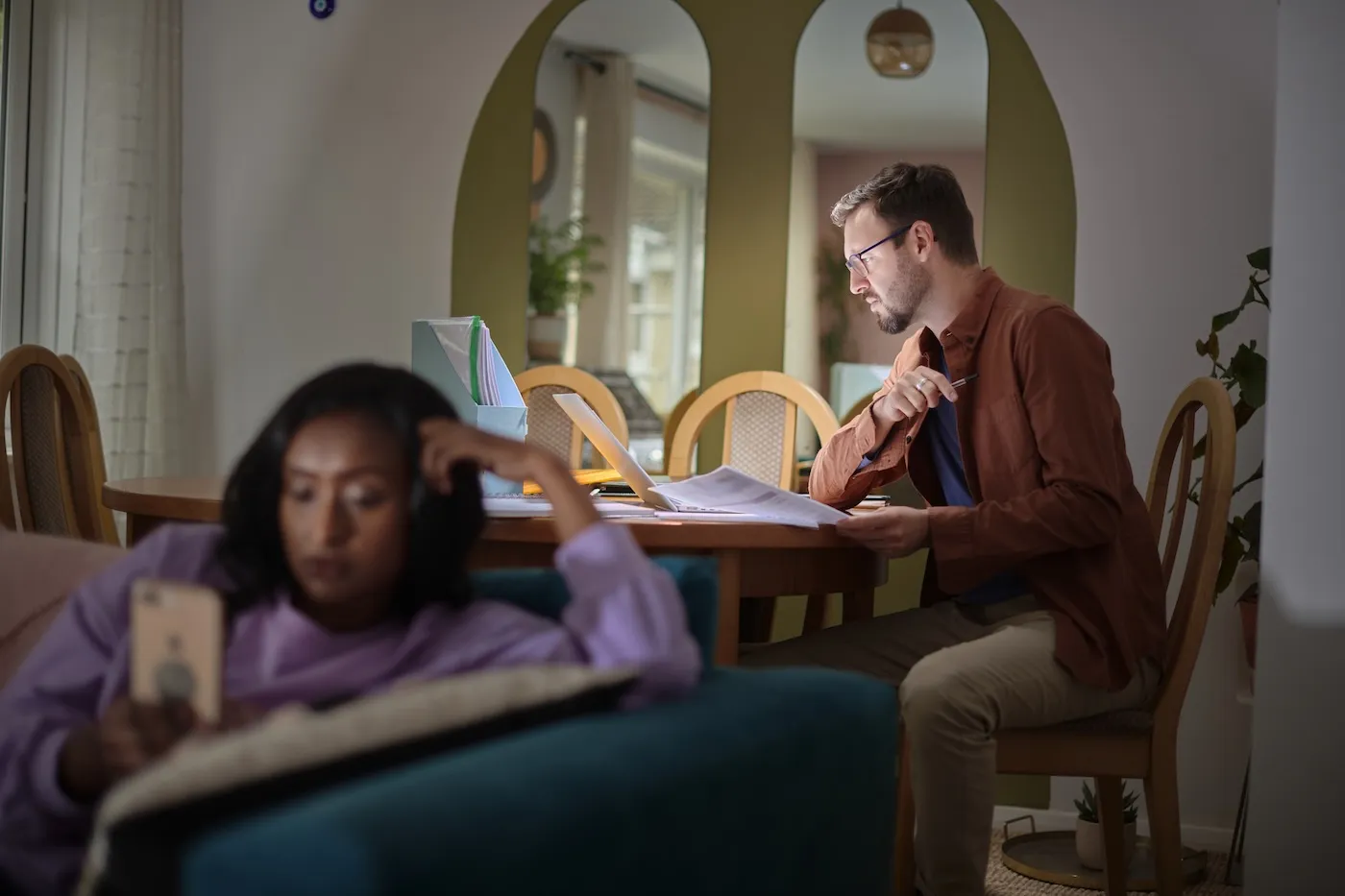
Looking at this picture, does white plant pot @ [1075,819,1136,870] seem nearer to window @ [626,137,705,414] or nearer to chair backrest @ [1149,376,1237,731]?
chair backrest @ [1149,376,1237,731]

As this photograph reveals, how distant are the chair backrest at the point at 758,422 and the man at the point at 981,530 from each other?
861 millimetres

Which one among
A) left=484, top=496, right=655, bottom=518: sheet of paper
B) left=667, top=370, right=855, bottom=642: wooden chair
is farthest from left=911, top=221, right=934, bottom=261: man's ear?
left=667, top=370, right=855, bottom=642: wooden chair

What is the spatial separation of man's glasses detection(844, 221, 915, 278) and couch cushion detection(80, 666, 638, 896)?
5.03 ft

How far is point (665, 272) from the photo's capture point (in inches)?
149

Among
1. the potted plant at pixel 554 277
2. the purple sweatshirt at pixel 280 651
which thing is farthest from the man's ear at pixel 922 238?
the potted plant at pixel 554 277

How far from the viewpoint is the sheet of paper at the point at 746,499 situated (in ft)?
6.48

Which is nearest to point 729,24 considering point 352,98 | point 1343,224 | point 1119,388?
point 352,98

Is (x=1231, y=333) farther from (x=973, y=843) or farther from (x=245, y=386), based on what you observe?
(x=245, y=386)

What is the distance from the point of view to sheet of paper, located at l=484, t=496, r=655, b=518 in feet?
6.23

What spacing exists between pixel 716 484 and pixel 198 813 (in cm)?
138

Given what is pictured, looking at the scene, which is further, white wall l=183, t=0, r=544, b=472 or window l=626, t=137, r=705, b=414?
white wall l=183, t=0, r=544, b=472

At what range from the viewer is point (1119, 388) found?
324 centimetres

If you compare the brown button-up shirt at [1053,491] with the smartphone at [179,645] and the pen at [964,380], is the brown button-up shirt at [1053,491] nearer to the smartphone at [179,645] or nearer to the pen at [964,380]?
the pen at [964,380]

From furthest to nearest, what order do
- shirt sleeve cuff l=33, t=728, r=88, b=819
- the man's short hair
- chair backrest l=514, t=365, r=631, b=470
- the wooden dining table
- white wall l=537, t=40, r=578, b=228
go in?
1. white wall l=537, t=40, r=578, b=228
2. chair backrest l=514, t=365, r=631, b=470
3. the man's short hair
4. the wooden dining table
5. shirt sleeve cuff l=33, t=728, r=88, b=819
